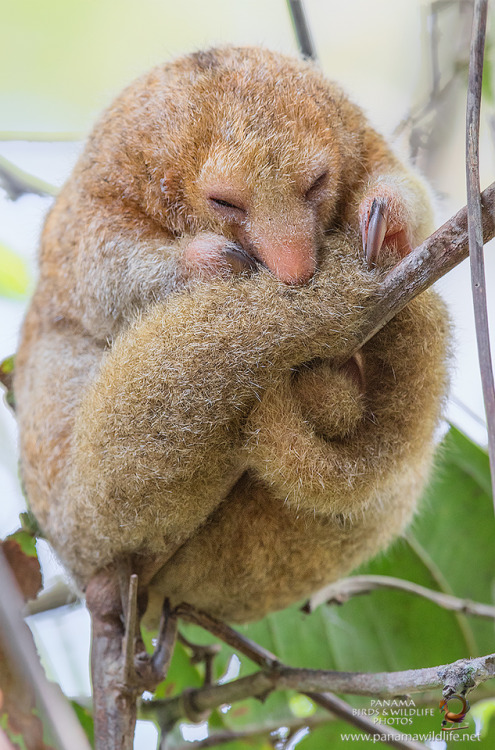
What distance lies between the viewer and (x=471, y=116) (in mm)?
1208

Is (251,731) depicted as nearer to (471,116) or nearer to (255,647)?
(255,647)

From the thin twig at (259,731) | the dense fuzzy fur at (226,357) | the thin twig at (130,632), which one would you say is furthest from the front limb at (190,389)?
the thin twig at (259,731)

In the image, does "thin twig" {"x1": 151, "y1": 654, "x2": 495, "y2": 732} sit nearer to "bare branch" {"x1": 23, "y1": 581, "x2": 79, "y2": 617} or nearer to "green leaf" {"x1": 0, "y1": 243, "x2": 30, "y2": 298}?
"bare branch" {"x1": 23, "y1": 581, "x2": 79, "y2": 617}

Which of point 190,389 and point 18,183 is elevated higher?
point 18,183

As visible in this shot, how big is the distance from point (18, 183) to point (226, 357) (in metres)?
1.97

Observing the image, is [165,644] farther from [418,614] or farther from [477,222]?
[477,222]

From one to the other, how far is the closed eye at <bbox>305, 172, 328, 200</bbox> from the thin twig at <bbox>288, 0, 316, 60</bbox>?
1.22 meters

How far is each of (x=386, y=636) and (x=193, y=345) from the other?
1938 millimetres

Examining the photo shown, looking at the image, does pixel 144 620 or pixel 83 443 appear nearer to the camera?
pixel 83 443

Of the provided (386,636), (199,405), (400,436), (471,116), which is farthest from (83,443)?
(386,636)

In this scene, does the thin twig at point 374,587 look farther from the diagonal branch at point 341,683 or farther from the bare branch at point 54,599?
the bare branch at point 54,599

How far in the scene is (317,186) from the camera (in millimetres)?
1845

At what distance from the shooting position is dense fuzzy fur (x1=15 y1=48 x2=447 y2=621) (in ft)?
5.29

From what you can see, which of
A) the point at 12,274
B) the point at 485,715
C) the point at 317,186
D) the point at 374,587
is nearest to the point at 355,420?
the point at 317,186
